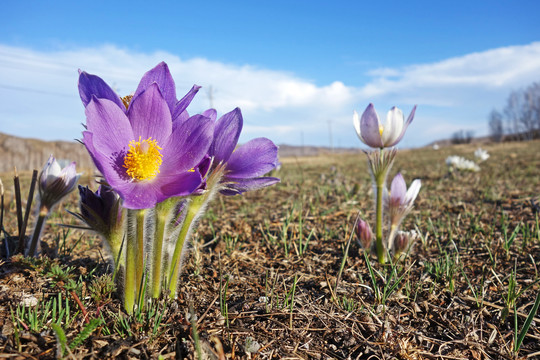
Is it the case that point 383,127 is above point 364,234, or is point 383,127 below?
above

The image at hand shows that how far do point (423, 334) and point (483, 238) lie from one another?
58.7 inches

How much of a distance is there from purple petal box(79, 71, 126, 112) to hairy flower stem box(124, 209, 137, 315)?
1.39 feet

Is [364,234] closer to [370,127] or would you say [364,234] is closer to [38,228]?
[370,127]

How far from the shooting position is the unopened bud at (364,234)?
2.33 meters

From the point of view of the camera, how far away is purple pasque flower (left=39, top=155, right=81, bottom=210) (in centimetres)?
203

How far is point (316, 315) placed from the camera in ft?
5.77

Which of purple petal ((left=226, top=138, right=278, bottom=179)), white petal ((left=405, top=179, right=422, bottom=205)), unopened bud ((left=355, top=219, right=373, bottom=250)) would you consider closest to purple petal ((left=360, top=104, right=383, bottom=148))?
white petal ((left=405, top=179, right=422, bottom=205))

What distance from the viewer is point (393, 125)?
6.89 ft

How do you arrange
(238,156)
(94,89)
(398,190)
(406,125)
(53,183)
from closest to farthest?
1. (94,89)
2. (238,156)
3. (53,183)
4. (406,125)
5. (398,190)

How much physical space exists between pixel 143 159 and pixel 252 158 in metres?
0.42

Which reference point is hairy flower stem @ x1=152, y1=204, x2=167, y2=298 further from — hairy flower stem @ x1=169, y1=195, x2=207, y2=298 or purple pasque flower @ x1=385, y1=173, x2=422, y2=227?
purple pasque flower @ x1=385, y1=173, x2=422, y2=227

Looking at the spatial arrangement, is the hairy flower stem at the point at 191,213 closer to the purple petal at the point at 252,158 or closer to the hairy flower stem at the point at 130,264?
the purple petal at the point at 252,158

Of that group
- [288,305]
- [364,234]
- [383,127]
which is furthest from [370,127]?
[288,305]

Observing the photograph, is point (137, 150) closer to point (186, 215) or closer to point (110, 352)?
point (186, 215)
